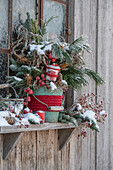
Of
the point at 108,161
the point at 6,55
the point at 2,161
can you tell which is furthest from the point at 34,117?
the point at 108,161

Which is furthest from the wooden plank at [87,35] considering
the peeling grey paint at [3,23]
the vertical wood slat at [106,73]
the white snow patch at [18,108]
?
the white snow patch at [18,108]

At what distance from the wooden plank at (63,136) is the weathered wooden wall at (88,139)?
4cm

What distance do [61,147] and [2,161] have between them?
80cm

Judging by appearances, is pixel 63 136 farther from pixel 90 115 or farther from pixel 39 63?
pixel 39 63

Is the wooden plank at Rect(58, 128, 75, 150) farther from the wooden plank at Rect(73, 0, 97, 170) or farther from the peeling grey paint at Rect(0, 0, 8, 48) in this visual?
the peeling grey paint at Rect(0, 0, 8, 48)

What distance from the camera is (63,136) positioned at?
12.1 ft

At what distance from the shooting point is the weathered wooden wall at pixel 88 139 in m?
3.38

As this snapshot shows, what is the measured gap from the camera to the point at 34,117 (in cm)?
305

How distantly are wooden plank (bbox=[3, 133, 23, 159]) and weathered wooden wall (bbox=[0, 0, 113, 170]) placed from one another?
0.05 meters

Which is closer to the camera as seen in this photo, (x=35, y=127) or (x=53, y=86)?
(x=35, y=127)

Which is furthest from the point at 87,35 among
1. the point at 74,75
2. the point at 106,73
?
the point at 74,75

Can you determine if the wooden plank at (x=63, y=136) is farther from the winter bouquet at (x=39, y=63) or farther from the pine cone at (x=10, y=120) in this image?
the pine cone at (x=10, y=120)

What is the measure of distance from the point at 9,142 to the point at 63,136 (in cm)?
79

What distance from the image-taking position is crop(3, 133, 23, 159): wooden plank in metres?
3.03
